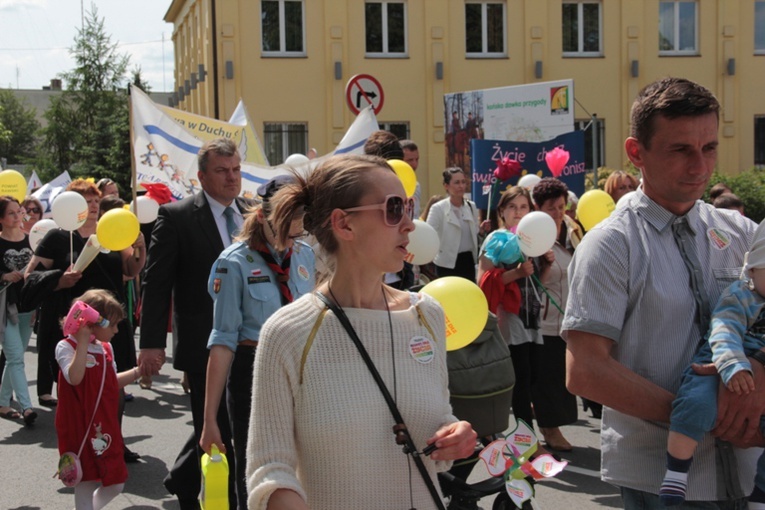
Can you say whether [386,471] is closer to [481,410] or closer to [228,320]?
[228,320]

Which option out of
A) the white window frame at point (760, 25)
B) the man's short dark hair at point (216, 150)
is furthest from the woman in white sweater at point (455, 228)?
the white window frame at point (760, 25)

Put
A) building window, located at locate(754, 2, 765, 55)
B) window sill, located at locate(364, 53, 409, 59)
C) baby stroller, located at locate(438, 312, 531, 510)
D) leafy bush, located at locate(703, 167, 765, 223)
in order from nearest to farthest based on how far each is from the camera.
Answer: baby stroller, located at locate(438, 312, 531, 510) < leafy bush, located at locate(703, 167, 765, 223) < window sill, located at locate(364, 53, 409, 59) < building window, located at locate(754, 2, 765, 55)

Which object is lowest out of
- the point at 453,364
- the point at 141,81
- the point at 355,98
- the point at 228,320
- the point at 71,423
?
the point at 71,423

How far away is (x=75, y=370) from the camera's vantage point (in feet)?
20.1

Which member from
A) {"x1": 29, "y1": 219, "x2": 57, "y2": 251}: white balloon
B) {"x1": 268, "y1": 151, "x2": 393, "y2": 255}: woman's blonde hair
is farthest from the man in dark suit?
A: {"x1": 29, "y1": 219, "x2": 57, "y2": 251}: white balloon

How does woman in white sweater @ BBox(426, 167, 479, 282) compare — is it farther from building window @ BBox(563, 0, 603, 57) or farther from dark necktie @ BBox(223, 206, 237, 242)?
building window @ BBox(563, 0, 603, 57)

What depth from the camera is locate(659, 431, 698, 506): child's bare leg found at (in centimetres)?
265

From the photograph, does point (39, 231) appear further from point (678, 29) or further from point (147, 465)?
point (678, 29)

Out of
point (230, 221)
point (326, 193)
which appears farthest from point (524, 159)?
point (326, 193)

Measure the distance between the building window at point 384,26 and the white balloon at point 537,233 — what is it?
21507 millimetres

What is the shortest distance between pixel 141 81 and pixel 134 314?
144 ft

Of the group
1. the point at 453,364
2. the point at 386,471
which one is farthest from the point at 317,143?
the point at 386,471

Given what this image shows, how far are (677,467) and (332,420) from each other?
3.09 feet

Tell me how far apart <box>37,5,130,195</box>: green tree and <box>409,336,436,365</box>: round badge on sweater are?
1479 inches
